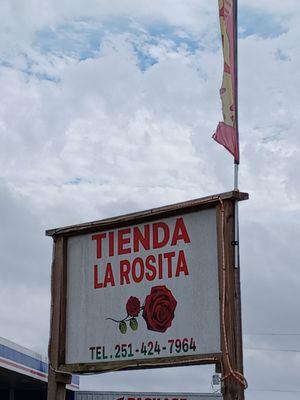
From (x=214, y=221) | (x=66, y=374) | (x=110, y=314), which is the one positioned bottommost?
(x=66, y=374)

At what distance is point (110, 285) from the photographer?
28.8 ft

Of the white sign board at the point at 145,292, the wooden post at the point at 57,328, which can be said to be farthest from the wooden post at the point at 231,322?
the wooden post at the point at 57,328

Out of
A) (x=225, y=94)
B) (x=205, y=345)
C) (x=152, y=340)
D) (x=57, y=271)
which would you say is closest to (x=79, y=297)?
(x=57, y=271)

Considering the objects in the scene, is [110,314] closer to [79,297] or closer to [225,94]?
[79,297]

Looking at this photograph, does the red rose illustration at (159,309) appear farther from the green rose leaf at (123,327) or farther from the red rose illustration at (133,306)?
the green rose leaf at (123,327)

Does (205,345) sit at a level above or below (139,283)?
below

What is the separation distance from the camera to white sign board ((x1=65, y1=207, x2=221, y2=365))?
8.14 meters

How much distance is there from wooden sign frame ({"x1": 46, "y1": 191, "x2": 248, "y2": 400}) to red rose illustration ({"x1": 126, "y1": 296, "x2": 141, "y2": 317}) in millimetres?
471

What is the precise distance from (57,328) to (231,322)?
2122 millimetres

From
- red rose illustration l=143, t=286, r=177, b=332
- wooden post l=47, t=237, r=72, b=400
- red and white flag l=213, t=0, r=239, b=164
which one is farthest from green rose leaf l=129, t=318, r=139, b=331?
red and white flag l=213, t=0, r=239, b=164

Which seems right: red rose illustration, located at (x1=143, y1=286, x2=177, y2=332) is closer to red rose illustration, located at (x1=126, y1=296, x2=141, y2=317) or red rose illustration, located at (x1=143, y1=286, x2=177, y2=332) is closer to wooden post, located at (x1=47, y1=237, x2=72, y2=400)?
red rose illustration, located at (x1=126, y1=296, x2=141, y2=317)

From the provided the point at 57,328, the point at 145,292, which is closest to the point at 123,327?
the point at 145,292

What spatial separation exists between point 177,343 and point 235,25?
3173 millimetres

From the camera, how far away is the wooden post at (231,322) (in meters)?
7.72
